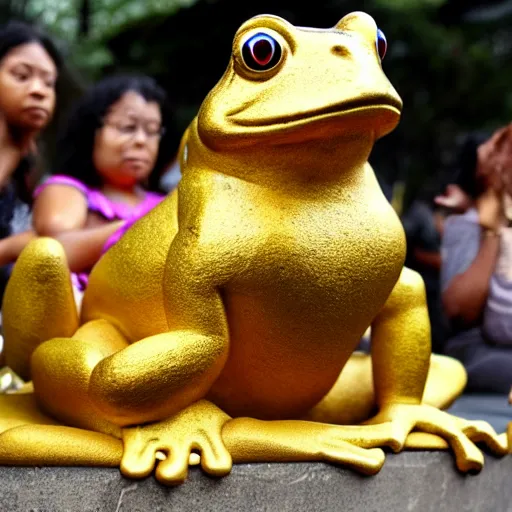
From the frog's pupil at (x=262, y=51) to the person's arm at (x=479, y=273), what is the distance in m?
1.14

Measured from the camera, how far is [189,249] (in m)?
1.06

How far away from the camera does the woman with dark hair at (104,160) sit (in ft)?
5.97

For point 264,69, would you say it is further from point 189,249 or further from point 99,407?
point 99,407

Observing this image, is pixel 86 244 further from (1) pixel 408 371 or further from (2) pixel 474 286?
(2) pixel 474 286

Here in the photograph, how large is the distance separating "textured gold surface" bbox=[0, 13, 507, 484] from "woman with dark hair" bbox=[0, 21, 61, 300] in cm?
91

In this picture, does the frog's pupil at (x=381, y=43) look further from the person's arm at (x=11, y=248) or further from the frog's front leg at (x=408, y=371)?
the person's arm at (x=11, y=248)

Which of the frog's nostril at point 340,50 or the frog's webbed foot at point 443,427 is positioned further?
the frog's webbed foot at point 443,427

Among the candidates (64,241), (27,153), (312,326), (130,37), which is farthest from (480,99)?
(312,326)

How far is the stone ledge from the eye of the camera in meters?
0.99

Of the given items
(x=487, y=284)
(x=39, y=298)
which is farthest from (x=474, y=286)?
(x=39, y=298)

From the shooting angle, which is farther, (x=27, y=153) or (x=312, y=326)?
(x=27, y=153)

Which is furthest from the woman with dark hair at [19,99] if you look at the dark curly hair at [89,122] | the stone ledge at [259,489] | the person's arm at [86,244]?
the stone ledge at [259,489]

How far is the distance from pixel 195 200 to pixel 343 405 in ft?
1.54

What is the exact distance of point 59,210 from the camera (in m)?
1.79
